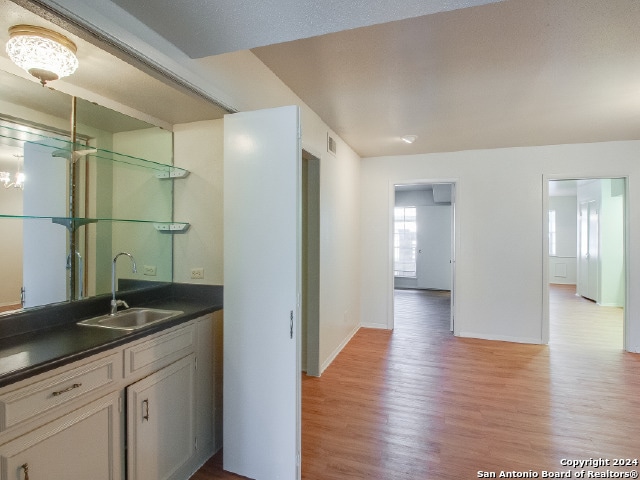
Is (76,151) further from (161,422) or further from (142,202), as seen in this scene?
(161,422)

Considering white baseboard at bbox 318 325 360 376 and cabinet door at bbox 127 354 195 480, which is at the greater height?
cabinet door at bbox 127 354 195 480

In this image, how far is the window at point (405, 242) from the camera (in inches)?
330

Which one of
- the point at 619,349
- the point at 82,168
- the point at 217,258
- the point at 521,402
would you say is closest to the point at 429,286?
the point at 619,349

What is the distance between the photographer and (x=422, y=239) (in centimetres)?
823

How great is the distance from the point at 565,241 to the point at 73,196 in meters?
10.6

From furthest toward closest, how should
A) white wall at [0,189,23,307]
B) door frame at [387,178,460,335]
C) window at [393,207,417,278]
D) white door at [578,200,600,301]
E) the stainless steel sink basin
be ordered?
1. window at [393,207,417,278]
2. white door at [578,200,600,301]
3. door frame at [387,178,460,335]
4. the stainless steel sink basin
5. white wall at [0,189,23,307]

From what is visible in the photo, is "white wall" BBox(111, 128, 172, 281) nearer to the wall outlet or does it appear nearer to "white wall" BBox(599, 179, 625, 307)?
the wall outlet

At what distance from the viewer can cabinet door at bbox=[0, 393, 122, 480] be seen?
108 cm

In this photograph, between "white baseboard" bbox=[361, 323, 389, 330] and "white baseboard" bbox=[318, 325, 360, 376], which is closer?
"white baseboard" bbox=[318, 325, 360, 376]

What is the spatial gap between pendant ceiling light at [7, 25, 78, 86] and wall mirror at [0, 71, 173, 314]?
0.79 feet

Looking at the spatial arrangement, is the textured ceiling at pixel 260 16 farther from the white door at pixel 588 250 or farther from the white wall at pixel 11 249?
the white door at pixel 588 250

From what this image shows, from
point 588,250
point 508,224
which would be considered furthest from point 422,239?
point 508,224

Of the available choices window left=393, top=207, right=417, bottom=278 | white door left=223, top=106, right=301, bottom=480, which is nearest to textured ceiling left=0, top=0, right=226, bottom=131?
white door left=223, top=106, right=301, bottom=480

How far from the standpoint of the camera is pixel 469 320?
14.6 ft
